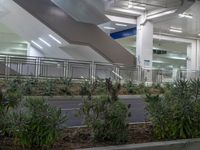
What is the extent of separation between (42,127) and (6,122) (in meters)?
0.58

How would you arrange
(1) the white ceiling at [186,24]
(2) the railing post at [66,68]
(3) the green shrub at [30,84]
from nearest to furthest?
(3) the green shrub at [30,84]
(2) the railing post at [66,68]
(1) the white ceiling at [186,24]

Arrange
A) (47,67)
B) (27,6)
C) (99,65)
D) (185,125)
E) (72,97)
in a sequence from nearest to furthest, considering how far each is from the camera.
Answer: (185,125) → (72,97) → (47,67) → (99,65) → (27,6)

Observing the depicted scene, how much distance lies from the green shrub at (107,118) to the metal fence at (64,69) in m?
11.0

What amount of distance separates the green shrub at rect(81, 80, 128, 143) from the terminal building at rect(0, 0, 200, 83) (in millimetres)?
11869

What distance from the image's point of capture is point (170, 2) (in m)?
26.3

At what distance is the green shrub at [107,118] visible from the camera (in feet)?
16.6

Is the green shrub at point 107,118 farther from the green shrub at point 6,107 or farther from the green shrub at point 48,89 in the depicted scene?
the green shrub at point 48,89

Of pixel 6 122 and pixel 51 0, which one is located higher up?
pixel 51 0

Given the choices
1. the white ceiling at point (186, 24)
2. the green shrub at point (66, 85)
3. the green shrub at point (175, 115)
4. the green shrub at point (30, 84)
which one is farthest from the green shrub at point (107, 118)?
the white ceiling at point (186, 24)

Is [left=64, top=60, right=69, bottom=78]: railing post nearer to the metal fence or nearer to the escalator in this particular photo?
the metal fence

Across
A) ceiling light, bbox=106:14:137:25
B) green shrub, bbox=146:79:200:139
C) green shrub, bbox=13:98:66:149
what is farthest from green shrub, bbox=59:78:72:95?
ceiling light, bbox=106:14:137:25

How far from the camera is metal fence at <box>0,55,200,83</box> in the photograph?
18.0 metres

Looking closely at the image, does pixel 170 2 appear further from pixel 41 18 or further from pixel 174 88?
pixel 174 88

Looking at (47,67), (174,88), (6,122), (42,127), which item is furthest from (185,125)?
(47,67)
